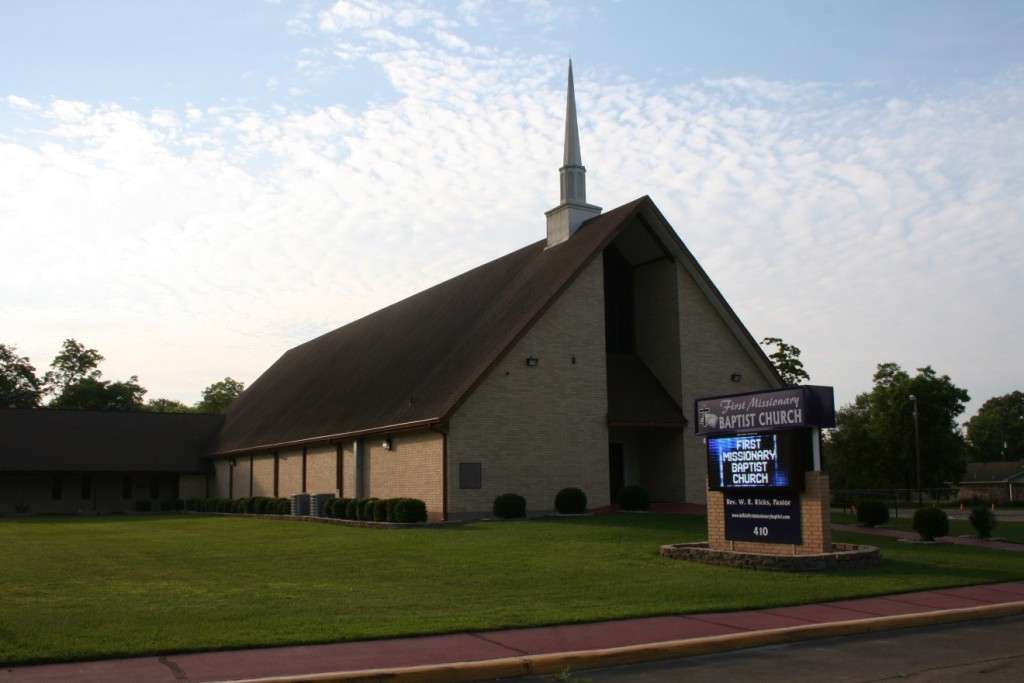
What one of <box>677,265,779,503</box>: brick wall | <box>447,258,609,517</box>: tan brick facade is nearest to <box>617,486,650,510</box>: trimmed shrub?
<box>447,258,609,517</box>: tan brick facade

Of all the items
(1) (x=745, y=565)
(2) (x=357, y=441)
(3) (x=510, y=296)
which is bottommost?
(1) (x=745, y=565)

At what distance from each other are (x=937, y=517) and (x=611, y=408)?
1144 centimetres

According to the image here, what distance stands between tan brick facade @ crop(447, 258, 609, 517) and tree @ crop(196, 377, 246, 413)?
8350cm

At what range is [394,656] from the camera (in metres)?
9.73

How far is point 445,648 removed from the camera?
10.2 metres

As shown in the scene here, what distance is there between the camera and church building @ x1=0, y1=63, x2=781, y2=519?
28.6m

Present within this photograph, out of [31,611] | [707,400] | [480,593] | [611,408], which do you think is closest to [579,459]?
[611,408]

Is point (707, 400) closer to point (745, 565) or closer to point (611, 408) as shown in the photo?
point (745, 565)

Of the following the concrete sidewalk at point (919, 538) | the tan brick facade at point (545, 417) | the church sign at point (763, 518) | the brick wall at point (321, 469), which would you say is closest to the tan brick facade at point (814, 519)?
the church sign at point (763, 518)

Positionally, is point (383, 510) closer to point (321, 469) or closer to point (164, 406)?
point (321, 469)

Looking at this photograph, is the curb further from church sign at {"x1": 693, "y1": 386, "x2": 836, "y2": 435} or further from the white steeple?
the white steeple

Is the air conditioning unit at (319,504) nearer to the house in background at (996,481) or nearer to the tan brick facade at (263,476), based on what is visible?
the tan brick facade at (263,476)

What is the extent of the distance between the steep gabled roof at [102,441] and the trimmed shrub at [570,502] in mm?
29277

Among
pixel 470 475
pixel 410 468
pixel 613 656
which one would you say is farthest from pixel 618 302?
pixel 613 656
